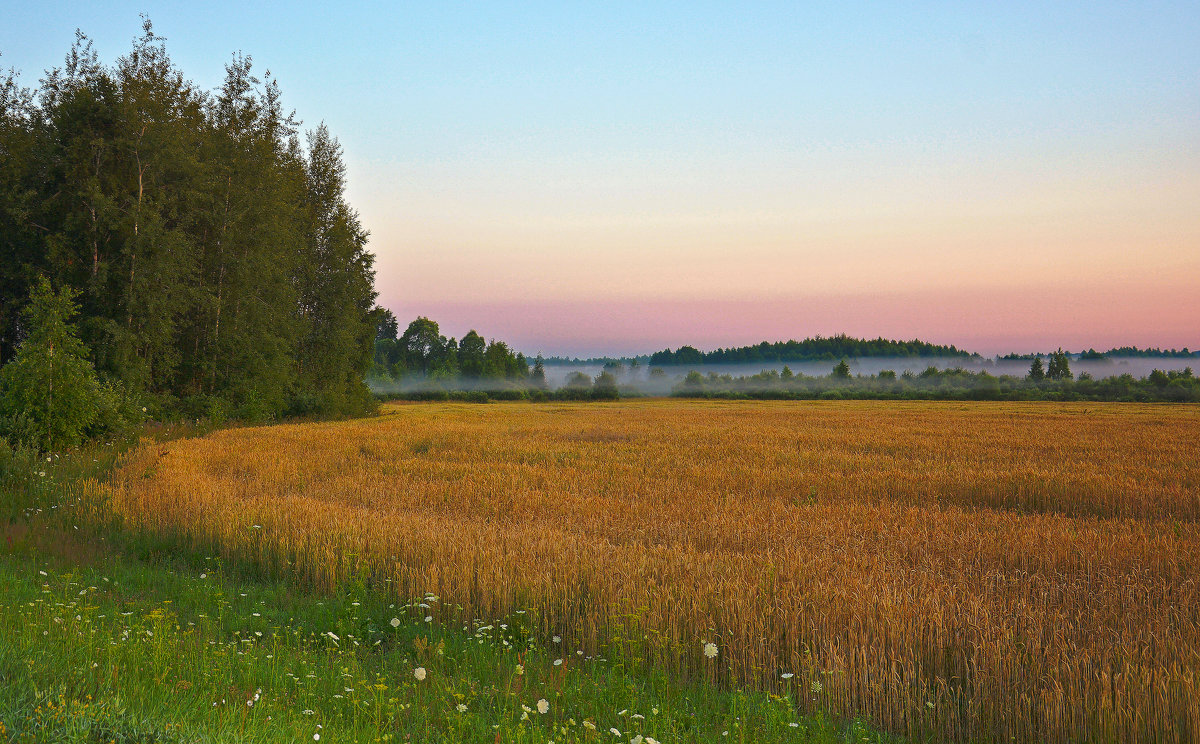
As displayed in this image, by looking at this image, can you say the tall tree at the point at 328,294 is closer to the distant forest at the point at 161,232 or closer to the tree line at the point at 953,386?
the distant forest at the point at 161,232

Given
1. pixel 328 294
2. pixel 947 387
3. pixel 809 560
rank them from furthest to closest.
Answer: pixel 947 387
pixel 328 294
pixel 809 560

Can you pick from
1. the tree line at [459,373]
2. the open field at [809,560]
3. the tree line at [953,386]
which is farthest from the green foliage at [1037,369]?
the open field at [809,560]

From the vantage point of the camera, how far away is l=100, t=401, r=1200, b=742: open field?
215 inches

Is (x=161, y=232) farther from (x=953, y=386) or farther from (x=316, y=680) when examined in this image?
(x=953, y=386)

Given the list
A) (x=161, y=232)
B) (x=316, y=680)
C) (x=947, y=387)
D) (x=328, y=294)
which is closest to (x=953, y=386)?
(x=947, y=387)

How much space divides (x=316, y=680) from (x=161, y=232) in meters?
29.4

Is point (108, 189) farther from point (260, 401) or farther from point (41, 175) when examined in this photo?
point (260, 401)

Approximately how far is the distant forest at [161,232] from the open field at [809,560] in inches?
515

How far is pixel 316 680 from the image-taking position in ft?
17.4

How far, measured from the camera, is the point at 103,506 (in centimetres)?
1216

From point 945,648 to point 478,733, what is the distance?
164 inches

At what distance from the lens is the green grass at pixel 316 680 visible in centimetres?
426

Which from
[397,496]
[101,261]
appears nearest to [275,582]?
[397,496]

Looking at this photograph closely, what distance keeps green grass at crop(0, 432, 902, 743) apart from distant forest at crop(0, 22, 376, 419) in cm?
2167
